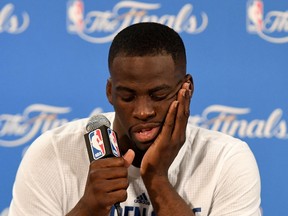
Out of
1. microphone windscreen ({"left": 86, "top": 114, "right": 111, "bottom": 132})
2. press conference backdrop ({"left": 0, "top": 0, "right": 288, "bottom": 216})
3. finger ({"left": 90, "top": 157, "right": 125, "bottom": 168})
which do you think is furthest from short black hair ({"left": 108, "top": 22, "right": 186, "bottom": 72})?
press conference backdrop ({"left": 0, "top": 0, "right": 288, "bottom": 216})

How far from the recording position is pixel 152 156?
1.45 m

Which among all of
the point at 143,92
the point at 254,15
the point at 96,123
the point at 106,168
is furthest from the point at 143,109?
the point at 254,15

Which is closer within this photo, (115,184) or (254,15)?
(115,184)

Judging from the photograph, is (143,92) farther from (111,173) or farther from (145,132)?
(111,173)

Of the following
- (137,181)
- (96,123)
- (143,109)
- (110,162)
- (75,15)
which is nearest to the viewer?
(110,162)

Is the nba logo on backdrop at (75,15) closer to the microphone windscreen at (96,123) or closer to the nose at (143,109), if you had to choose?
the nose at (143,109)

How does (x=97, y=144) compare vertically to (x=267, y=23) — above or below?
below

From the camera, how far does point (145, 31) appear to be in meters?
1.49

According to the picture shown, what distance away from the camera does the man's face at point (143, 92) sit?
1.41 meters

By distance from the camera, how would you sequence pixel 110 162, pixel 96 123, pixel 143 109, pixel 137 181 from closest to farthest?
pixel 110 162
pixel 96 123
pixel 143 109
pixel 137 181

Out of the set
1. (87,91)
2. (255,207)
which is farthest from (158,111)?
(87,91)

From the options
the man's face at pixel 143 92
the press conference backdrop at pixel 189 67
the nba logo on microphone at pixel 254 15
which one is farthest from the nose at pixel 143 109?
the nba logo on microphone at pixel 254 15

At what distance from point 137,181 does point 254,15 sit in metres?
0.99

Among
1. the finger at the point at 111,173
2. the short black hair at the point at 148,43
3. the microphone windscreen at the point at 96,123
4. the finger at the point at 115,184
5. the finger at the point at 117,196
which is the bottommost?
the finger at the point at 117,196
